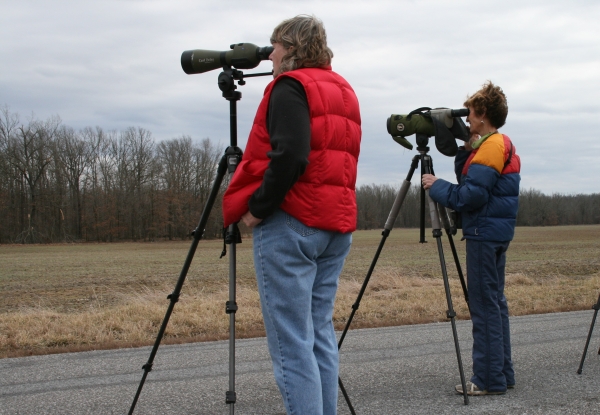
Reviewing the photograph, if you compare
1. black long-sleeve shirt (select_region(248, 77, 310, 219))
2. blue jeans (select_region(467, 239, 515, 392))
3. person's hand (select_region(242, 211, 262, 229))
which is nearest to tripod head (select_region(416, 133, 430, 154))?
blue jeans (select_region(467, 239, 515, 392))

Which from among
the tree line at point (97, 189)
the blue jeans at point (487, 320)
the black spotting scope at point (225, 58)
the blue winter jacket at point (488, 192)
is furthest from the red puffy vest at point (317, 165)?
the tree line at point (97, 189)

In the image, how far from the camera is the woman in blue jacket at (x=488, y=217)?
4027mm

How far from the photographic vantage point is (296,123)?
2.38m

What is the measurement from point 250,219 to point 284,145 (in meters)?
0.40

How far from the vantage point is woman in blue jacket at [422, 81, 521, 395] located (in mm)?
4027

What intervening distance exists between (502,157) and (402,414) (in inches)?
75.2

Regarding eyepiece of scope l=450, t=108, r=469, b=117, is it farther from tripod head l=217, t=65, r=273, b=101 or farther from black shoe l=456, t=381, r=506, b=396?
black shoe l=456, t=381, r=506, b=396

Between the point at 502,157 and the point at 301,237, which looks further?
the point at 502,157

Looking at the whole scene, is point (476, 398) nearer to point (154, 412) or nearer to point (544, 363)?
point (544, 363)

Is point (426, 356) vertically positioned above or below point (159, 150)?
below

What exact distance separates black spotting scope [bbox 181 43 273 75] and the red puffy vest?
2.04 feet

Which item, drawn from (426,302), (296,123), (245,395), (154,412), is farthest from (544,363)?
(426,302)

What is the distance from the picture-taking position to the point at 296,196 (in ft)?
8.17

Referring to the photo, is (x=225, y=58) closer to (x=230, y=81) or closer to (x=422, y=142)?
(x=230, y=81)
